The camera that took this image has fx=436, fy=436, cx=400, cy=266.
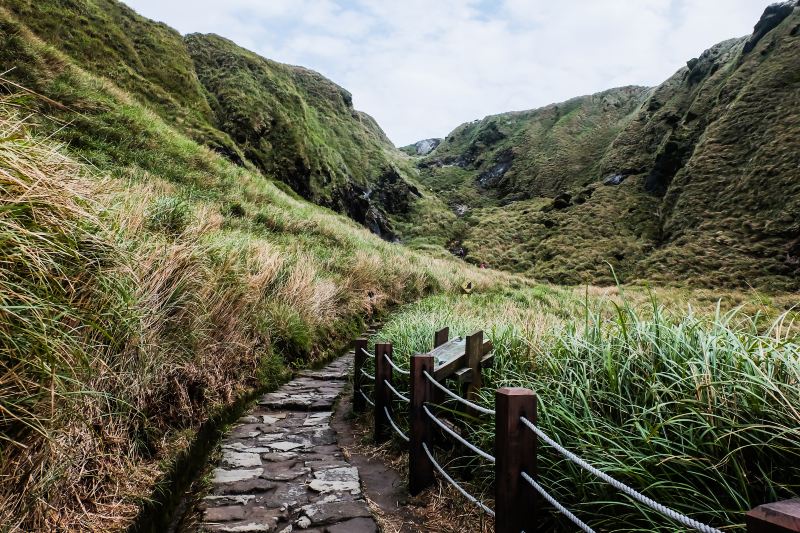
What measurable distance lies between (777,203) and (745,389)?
128 feet

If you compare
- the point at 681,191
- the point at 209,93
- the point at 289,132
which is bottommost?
the point at 681,191

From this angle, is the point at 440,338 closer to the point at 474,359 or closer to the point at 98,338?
the point at 474,359

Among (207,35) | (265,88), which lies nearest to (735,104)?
(265,88)

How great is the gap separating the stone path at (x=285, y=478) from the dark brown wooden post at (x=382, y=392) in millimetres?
471

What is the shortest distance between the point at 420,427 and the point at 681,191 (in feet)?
153

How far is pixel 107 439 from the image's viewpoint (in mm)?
2734

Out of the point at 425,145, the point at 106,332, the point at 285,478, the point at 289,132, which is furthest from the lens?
the point at 425,145

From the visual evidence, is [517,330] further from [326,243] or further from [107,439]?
[326,243]

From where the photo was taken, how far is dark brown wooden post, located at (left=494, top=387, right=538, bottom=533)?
1.99 m

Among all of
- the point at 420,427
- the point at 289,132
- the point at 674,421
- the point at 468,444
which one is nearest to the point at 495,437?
the point at 468,444

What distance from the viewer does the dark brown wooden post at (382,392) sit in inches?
171

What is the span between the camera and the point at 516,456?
2.01 metres

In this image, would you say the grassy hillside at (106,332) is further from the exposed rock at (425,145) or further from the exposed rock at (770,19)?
the exposed rock at (425,145)

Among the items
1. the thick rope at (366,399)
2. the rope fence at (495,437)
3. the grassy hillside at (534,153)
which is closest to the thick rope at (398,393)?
the rope fence at (495,437)
